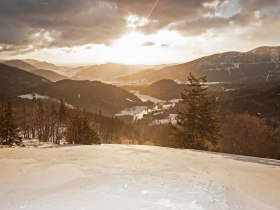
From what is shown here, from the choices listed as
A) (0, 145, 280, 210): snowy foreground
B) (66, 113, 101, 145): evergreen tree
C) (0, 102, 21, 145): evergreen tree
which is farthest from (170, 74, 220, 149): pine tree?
(0, 102, 21, 145): evergreen tree

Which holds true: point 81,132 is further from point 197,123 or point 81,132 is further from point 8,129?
point 197,123

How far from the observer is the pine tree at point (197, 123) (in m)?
43.1

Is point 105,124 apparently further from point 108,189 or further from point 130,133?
point 108,189

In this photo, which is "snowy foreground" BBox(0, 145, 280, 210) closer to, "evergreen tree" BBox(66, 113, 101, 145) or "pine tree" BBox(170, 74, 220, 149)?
"pine tree" BBox(170, 74, 220, 149)

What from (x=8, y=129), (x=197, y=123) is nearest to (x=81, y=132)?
(x=8, y=129)

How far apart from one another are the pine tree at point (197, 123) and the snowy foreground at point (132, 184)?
77.6ft

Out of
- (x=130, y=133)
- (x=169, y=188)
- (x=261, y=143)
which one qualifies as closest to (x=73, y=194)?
(x=169, y=188)

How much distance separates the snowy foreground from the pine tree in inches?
931

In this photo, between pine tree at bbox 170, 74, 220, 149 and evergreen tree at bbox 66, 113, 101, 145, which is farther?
evergreen tree at bbox 66, 113, 101, 145

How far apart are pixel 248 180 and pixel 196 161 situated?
16.9ft

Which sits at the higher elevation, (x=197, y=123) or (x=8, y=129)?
(x=197, y=123)

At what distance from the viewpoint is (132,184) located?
524 inches

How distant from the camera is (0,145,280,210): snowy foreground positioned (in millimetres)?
11016

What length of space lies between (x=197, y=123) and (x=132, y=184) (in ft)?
102
